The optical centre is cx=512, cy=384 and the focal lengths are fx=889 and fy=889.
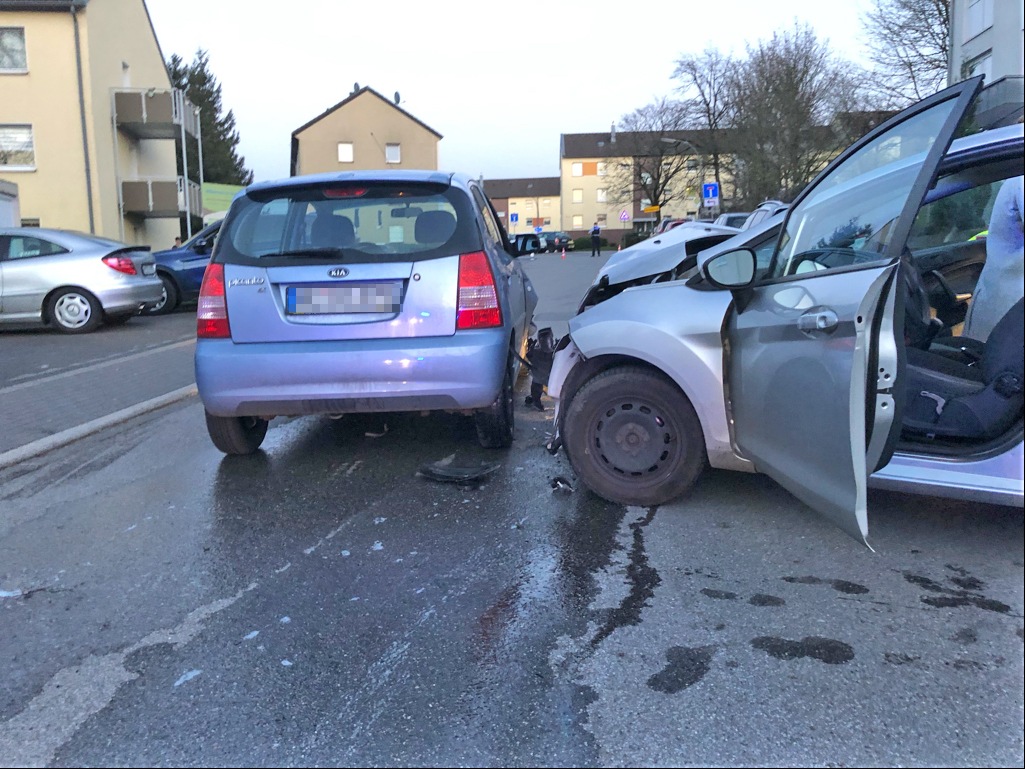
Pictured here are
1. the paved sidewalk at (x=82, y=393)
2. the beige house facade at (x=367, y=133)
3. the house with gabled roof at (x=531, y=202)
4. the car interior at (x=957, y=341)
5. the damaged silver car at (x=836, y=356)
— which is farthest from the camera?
the house with gabled roof at (x=531, y=202)

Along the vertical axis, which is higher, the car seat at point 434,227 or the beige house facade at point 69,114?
the beige house facade at point 69,114

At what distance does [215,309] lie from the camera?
500cm

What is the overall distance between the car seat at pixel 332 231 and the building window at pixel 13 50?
27387mm

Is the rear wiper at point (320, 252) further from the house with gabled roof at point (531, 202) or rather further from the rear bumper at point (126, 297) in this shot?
the house with gabled roof at point (531, 202)

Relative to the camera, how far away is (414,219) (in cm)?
507

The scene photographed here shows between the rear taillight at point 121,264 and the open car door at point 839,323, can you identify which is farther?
the rear taillight at point 121,264

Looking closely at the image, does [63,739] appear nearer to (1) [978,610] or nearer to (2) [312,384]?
(2) [312,384]

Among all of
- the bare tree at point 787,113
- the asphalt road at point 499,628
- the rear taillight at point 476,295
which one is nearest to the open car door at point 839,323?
the asphalt road at point 499,628

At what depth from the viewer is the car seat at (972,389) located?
77.7 inches

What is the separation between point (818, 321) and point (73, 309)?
43.0ft

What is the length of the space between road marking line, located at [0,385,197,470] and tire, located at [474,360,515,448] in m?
3.17

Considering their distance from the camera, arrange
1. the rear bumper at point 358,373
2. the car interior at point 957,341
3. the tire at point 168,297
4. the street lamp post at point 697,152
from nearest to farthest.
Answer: the car interior at point 957,341, the rear bumper at point 358,373, the tire at point 168,297, the street lamp post at point 697,152

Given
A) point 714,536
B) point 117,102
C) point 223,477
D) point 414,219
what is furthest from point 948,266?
point 117,102

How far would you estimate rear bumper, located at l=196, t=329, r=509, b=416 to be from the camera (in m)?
4.86
